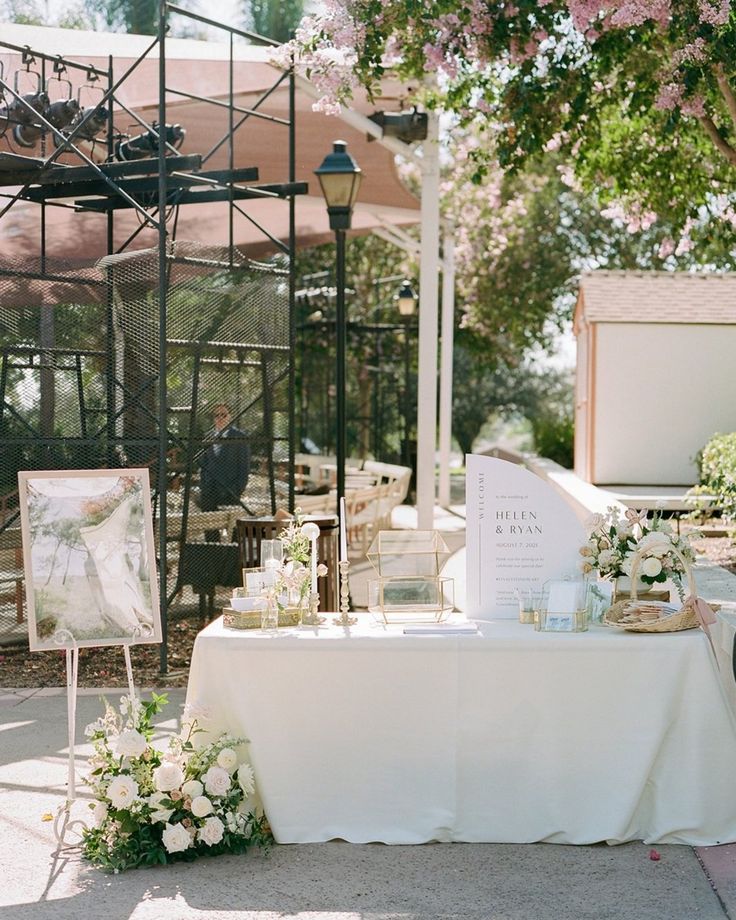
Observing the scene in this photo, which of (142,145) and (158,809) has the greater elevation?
(142,145)

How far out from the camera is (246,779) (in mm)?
4934

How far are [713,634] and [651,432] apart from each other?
13.5 m

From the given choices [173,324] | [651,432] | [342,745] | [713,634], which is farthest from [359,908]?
[651,432]

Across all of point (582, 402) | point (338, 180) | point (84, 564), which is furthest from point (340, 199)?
point (582, 402)

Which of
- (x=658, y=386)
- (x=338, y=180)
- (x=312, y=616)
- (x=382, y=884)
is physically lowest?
(x=382, y=884)

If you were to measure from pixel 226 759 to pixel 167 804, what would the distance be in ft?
0.92

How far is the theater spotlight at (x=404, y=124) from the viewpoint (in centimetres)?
1145

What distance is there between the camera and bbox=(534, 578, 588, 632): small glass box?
16.8 ft

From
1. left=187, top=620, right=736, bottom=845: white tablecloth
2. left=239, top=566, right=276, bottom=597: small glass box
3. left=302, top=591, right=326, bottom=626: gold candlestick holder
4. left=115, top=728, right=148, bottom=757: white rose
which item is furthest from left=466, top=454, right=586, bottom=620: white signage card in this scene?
left=115, top=728, right=148, bottom=757: white rose

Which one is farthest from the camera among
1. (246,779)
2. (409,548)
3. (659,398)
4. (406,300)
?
(406,300)

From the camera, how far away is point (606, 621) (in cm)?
518

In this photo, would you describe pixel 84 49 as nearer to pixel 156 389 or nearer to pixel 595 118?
pixel 156 389

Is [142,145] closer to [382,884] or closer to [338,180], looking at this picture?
[338,180]

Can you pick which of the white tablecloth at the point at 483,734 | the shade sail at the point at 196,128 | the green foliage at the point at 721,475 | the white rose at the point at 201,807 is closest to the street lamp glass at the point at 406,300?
the green foliage at the point at 721,475
